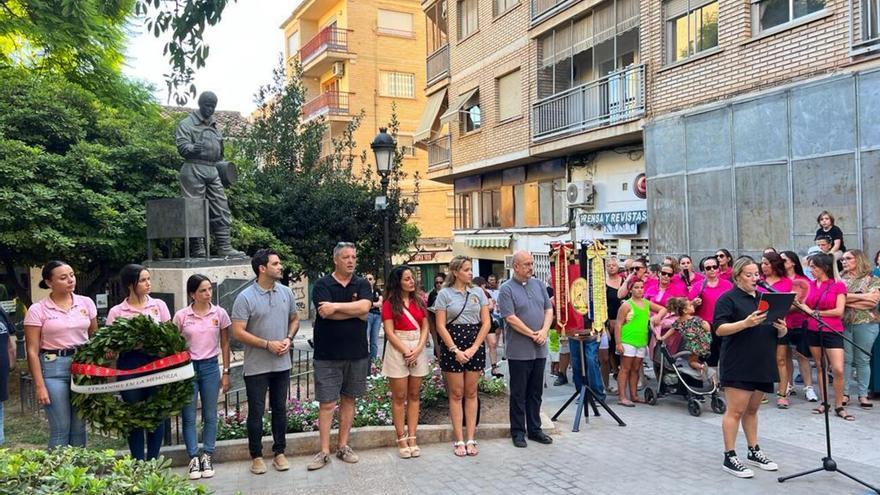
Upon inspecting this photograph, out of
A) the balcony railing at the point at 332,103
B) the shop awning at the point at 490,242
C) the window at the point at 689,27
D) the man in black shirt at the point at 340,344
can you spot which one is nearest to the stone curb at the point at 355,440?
the man in black shirt at the point at 340,344

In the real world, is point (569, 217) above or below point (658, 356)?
above

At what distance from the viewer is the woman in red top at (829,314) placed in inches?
279

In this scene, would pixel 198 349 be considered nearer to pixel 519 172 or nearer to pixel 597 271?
pixel 597 271

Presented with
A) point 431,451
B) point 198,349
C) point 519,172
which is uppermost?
point 519,172

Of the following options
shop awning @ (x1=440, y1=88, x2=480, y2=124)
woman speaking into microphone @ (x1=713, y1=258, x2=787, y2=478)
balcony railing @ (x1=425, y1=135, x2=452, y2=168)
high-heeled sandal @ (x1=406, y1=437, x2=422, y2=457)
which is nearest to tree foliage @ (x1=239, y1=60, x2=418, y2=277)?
shop awning @ (x1=440, y1=88, x2=480, y2=124)

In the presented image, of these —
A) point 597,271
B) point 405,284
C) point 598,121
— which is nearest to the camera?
point 405,284

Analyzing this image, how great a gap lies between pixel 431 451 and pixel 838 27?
32.0 feet

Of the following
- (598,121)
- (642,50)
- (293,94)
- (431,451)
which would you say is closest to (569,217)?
(598,121)

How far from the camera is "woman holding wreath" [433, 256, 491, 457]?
20.2 ft

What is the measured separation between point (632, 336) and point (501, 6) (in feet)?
51.0

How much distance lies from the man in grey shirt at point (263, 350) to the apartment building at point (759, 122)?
9363 mm

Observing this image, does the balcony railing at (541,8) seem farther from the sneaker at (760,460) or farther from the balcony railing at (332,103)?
the balcony railing at (332,103)

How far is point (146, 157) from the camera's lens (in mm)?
11305

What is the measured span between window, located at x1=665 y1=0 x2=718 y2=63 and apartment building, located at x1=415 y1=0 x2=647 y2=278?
953mm
